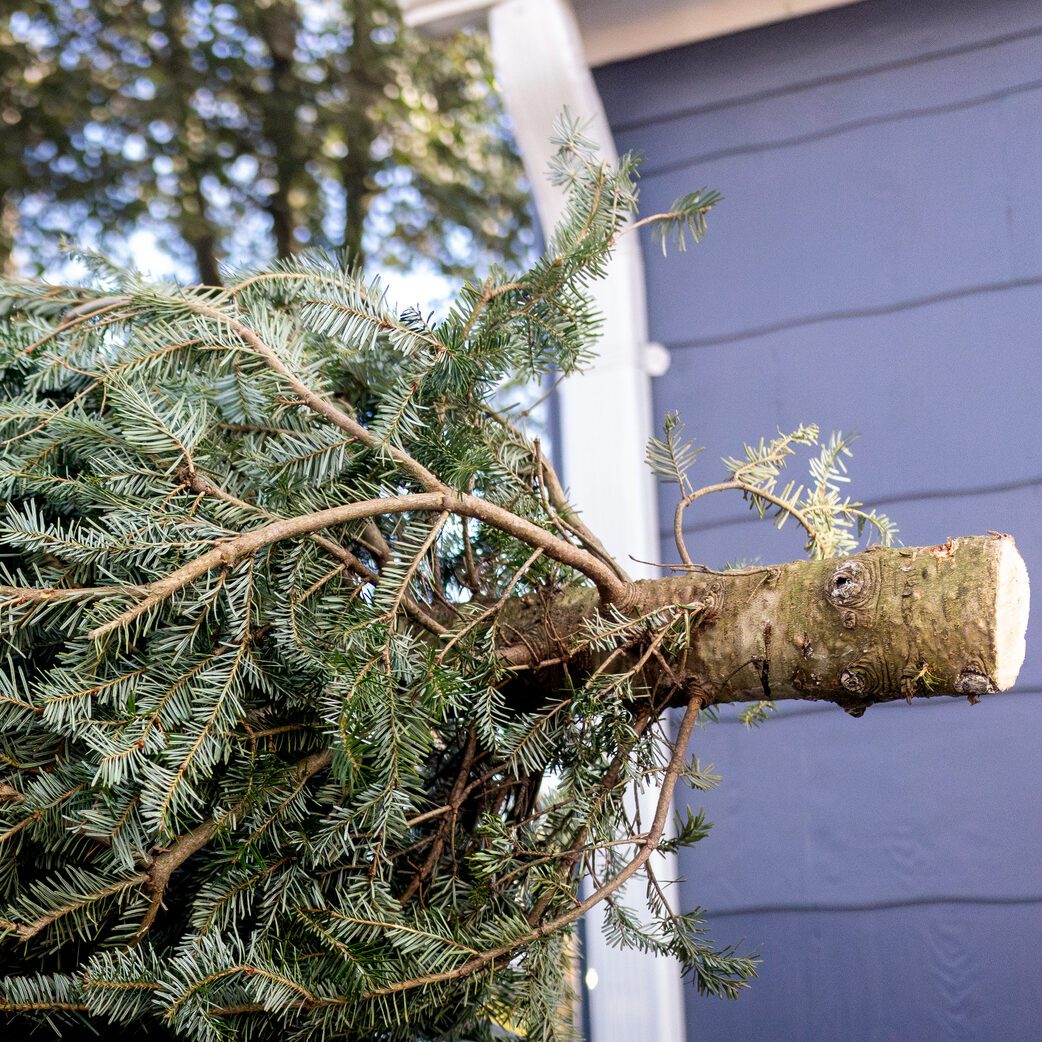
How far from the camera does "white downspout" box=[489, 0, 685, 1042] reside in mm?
1500

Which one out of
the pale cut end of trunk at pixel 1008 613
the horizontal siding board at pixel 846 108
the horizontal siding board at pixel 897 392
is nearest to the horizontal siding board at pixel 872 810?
the horizontal siding board at pixel 897 392

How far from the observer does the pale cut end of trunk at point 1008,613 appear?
676 mm

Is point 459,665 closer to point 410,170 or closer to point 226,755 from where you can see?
point 226,755

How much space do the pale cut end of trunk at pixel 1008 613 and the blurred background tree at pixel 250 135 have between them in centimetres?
413

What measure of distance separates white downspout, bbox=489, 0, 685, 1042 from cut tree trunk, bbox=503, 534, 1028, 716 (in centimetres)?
69

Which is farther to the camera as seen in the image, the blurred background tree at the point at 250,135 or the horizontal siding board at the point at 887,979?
the blurred background tree at the point at 250,135

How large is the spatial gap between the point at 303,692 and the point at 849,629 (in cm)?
38

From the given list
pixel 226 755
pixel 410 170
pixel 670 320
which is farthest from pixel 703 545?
pixel 410 170

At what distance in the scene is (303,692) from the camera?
779 mm

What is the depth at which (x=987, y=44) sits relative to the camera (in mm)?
1445

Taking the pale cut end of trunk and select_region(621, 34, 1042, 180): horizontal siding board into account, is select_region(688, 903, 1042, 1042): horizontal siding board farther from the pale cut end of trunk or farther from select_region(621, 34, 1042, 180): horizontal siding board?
select_region(621, 34, 1042, 180): horizontal siding board

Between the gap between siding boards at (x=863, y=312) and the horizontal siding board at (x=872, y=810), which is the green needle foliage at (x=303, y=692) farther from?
the gap between siding boards at (x=863, y=312)

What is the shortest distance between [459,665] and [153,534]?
Answer: 0.23m

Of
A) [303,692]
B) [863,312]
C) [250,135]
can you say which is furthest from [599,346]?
[250,135]
